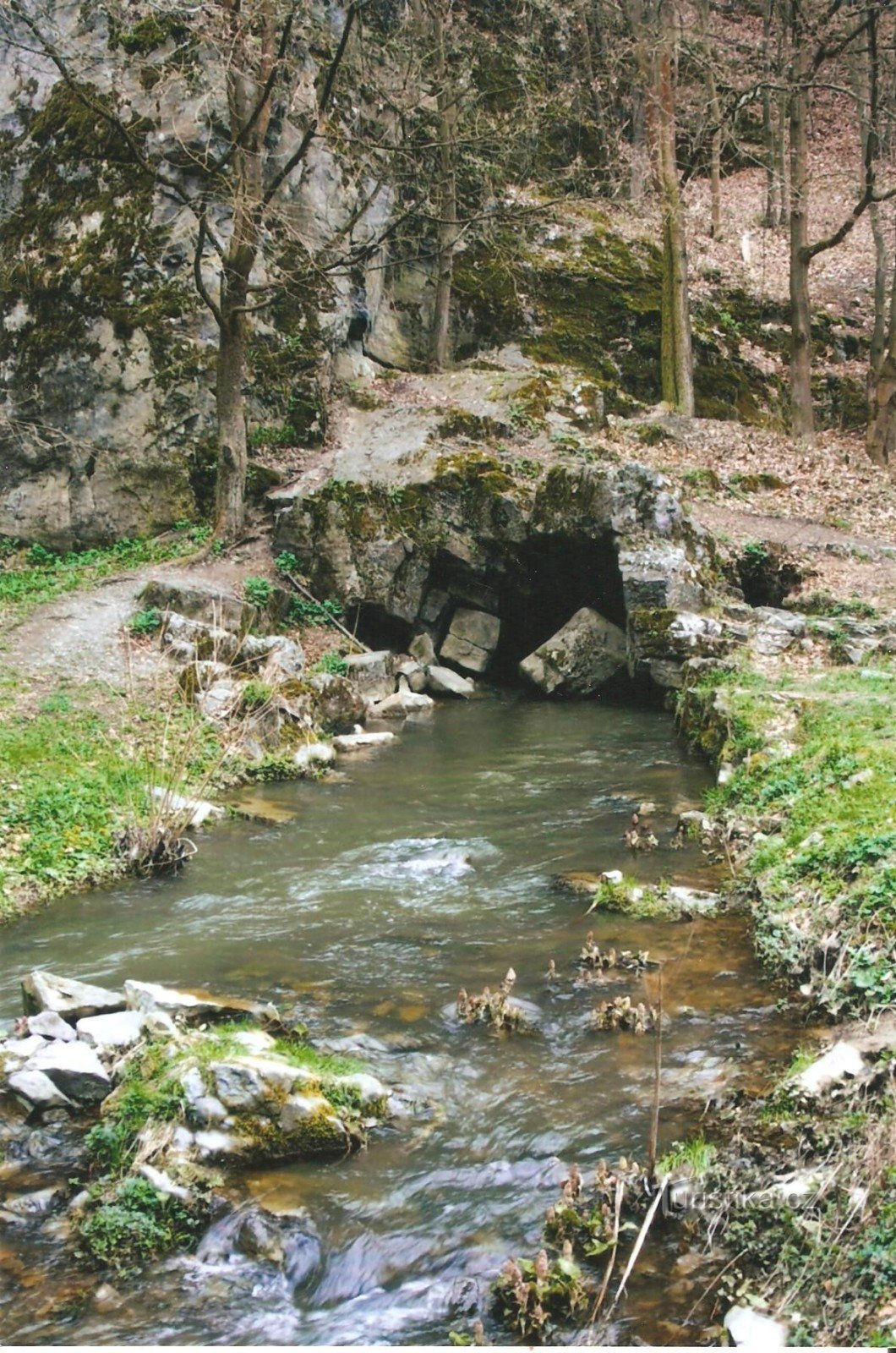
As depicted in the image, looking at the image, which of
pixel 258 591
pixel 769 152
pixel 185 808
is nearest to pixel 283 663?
pixel 258 591

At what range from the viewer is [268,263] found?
1923cm

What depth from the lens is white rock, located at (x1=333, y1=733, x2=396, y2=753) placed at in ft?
40.7

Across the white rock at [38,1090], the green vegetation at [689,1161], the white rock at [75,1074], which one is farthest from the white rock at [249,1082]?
the green vegetation at [689,1161]

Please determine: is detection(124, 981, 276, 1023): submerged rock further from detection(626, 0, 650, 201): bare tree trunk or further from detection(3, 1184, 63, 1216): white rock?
detection(626, 0, 650, 201): bare tree trunk

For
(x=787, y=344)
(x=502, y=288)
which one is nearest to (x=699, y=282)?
(x=787, y=344)

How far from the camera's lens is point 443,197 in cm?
2195

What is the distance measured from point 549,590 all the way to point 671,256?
931 centimetres

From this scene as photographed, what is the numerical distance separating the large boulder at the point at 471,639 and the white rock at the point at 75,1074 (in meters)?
12.0

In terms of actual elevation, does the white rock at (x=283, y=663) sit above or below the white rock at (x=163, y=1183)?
above

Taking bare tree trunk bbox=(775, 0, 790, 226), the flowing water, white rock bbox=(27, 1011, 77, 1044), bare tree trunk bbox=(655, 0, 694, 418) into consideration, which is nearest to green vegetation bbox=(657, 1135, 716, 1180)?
the flowing water

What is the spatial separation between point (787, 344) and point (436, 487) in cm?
1494

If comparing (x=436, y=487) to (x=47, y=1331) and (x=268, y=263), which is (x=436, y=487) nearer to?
(x=268, y=263)

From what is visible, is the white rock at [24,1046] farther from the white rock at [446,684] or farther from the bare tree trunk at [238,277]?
the bare tree trunk at [238,277]

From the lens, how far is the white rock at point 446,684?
Answer: 1571cm
